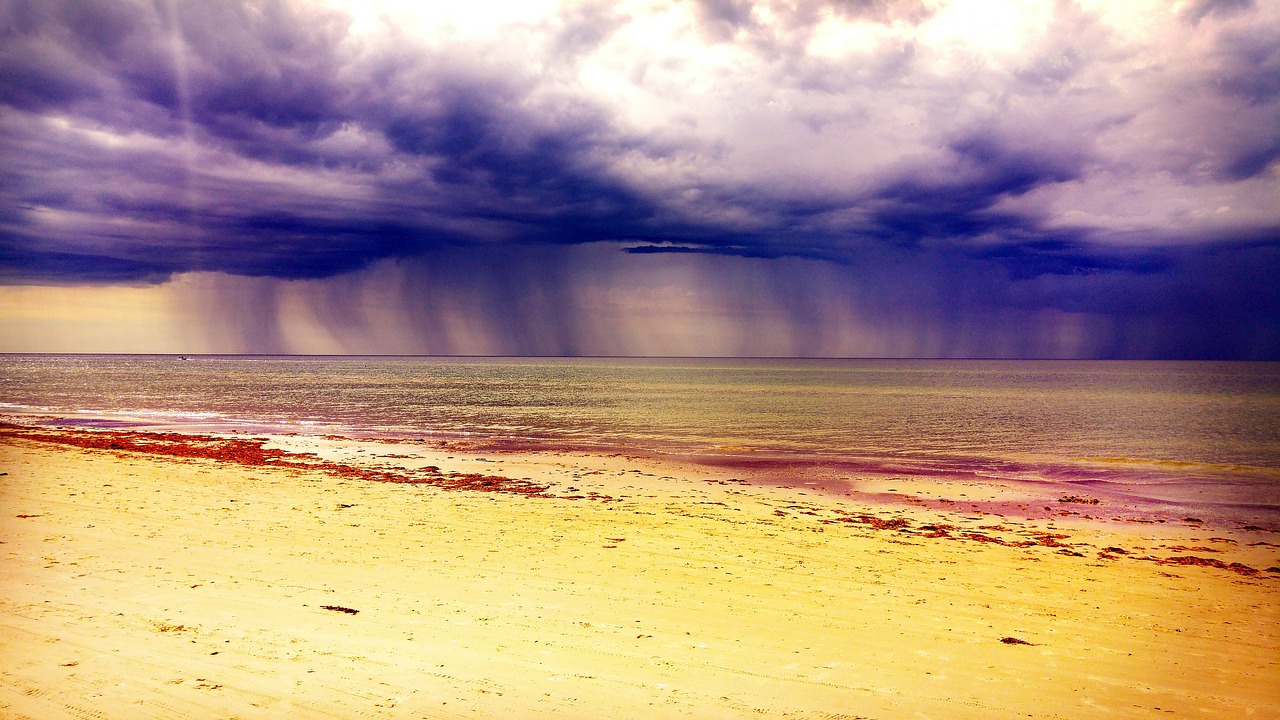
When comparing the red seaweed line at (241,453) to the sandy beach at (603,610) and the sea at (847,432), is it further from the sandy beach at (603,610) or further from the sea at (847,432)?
the sea at (847,432)

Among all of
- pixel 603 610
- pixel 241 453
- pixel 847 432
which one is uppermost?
pixel 603 610

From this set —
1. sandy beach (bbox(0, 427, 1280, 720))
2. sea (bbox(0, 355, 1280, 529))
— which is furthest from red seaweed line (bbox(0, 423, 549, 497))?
sea (bbox(0, 355, 1280, 529))

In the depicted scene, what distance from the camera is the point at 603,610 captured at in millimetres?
9188

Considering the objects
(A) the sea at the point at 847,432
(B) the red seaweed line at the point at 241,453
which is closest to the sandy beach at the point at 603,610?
(B) the red seaweed line at the point at 241,453

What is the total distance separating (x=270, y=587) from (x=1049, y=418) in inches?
2199

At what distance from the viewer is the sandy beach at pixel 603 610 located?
6738mm

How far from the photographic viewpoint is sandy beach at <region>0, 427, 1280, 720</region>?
22.1 feet

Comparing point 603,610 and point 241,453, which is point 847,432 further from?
point 603,610

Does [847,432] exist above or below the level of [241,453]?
below

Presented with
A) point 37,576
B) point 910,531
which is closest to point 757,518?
point 910,531

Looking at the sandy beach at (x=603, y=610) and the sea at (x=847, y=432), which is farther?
the sea at (x=847, y=432)

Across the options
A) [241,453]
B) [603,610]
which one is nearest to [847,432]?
[241,453]

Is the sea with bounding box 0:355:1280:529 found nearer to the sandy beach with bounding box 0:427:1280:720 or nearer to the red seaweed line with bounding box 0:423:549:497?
the red seaweed line with bounding box 0:423:549:497

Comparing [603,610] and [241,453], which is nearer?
[603,610]
